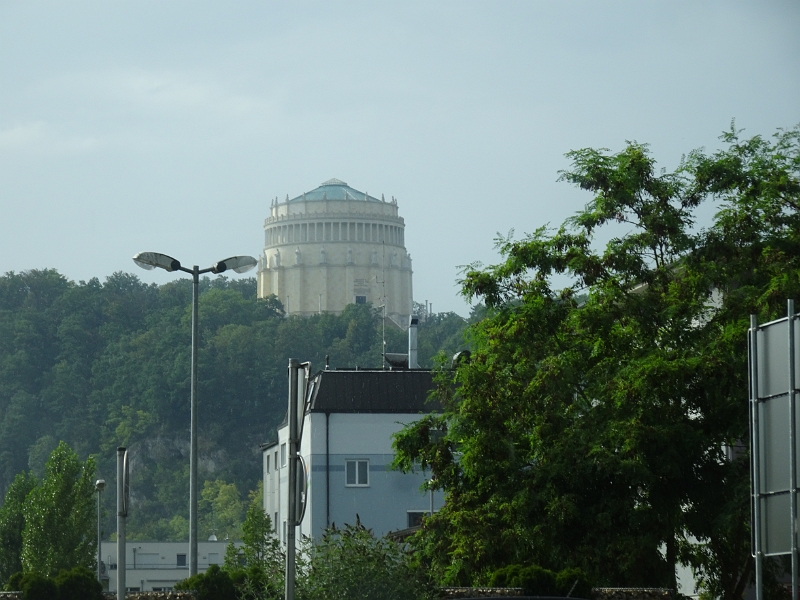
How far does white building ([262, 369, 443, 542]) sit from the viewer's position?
60.9m

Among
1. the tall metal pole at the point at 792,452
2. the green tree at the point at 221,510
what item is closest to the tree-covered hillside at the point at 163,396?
the green tree at the point at 221,510

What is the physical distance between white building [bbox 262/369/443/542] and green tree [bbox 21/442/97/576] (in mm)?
12054

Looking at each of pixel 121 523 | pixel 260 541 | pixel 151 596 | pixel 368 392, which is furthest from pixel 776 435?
pixel 368 392

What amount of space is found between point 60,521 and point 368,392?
1635 cm

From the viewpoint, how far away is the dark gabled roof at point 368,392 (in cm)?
6097

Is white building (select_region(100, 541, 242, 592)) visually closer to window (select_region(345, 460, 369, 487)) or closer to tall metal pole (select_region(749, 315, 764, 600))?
window (select_region(345, 460, 369, 487))

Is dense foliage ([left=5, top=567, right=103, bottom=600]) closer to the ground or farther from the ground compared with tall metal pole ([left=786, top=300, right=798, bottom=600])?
closer to the ground

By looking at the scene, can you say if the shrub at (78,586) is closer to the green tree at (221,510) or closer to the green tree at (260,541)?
the green tree at (260,541)

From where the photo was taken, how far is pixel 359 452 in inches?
2413

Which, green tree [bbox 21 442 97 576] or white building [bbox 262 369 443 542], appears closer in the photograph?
white building [bbox 262 369 443 542]

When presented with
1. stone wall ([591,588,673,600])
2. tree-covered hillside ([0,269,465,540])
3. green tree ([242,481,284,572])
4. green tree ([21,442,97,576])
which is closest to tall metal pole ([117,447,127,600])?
green tree ([242,481,284,572])

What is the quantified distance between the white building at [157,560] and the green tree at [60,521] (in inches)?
1299

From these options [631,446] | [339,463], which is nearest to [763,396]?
[631,446]

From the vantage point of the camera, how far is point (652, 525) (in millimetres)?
31750
